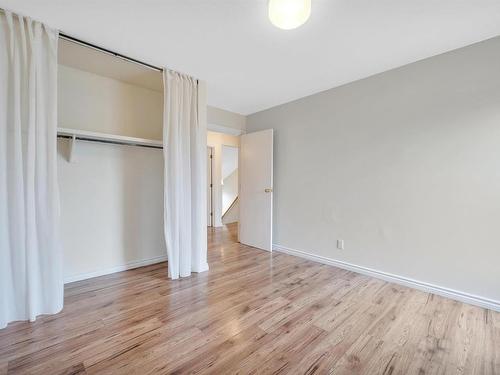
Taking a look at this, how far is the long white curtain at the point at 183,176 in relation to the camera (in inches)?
99.7

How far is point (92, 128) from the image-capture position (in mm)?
2580

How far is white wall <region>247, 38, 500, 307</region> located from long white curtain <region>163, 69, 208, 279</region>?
151 cm

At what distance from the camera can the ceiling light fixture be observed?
4.61 ft

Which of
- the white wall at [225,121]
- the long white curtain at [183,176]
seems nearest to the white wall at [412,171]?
the white wall at [225,121]

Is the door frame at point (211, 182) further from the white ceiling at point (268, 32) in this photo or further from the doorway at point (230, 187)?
the white ceiling at point (268, 32)

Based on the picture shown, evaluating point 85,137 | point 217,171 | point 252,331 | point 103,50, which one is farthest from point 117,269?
point 217,171

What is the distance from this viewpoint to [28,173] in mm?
1733

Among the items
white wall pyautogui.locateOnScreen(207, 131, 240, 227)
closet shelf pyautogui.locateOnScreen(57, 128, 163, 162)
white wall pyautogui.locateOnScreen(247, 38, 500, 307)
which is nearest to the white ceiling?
white wall pyautogui.locateOnScreen(247, 38, 500, 307)

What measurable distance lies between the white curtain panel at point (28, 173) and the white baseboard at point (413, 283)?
9.49 ft

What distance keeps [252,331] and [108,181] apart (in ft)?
7.54

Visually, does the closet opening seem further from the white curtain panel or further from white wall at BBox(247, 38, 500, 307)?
white wall at BBox(247, 38, 500, 307)

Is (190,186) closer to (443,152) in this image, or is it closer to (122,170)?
(122,170)

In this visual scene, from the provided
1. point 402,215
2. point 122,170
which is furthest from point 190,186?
point 402,215

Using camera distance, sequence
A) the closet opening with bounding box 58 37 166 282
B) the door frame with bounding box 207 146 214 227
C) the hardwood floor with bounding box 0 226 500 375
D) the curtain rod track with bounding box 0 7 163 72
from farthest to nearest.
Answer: the door frame with bounding box 207 146 214 227, the closet opening with bounding box 58 37 166 282, the curtain rod track with bounding box 0 7 163 72, the hardwood floor with bounding box 0 226 500 375
